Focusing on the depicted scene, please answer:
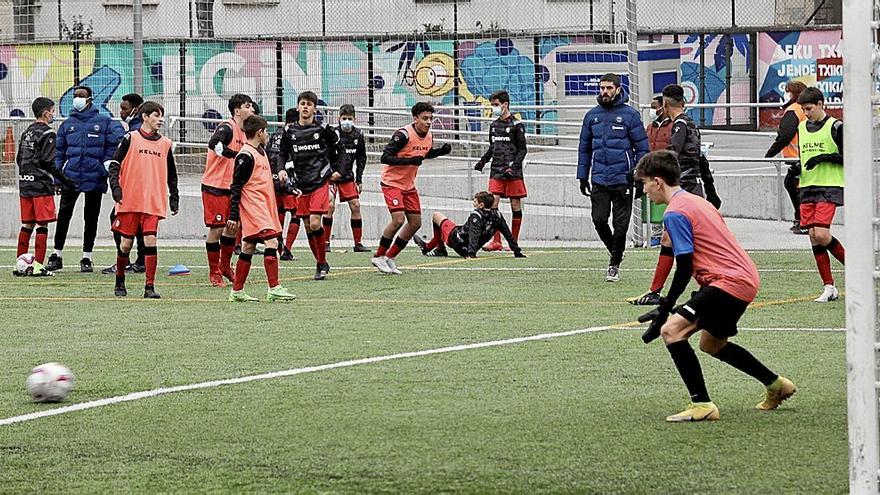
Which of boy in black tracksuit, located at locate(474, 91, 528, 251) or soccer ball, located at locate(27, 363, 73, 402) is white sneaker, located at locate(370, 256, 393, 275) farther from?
soccer ball, located at locate(27, 363, 73, 402)

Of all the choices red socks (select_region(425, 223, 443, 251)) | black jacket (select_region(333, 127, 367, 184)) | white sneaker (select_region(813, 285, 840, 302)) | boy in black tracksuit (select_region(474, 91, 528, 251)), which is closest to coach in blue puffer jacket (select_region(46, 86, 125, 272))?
black jacket (select_region(333, 127, 367, 184))

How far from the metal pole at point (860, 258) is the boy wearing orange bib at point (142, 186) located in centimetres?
985

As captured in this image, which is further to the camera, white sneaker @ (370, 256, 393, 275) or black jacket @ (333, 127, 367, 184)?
black jacket @ (333, 127, 367, 184)

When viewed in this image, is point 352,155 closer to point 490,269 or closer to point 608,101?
point 490,269

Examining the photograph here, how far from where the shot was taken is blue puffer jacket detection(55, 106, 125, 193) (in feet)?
55.9

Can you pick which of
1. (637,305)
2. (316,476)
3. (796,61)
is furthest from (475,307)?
(796,61)

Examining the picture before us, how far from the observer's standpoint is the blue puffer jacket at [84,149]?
17.0m

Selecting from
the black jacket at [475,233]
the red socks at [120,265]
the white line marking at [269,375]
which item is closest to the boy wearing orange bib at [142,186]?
the red socks at [120,265]

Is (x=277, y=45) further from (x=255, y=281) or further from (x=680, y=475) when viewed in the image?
(x=680, y=475)

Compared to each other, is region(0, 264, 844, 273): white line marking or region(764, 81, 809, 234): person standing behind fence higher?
region(764, 81, 809, 234): person standing behind fence

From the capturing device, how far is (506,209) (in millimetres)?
22484

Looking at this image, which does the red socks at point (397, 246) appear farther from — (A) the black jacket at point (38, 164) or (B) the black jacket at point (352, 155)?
(A) the black jacket at point (38, 164)

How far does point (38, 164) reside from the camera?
681 inches

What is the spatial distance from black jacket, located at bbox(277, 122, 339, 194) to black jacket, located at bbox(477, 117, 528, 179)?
11.9ft
